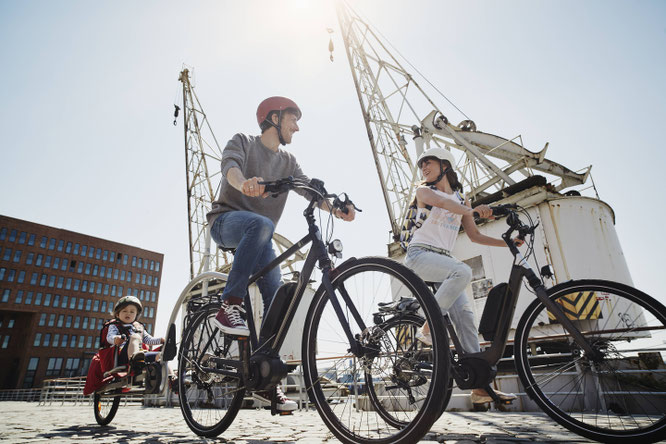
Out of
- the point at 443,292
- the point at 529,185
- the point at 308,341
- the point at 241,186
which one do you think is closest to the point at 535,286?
the point at 443,292

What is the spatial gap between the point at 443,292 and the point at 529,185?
29.2ft

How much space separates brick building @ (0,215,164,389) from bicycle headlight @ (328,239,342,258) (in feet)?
212

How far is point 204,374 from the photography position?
2.88 meters

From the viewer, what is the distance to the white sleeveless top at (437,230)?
2.97 metres

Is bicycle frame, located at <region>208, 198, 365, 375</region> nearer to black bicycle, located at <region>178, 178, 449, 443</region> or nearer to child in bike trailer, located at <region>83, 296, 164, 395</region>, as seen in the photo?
black bicycle, located at <region>178, 178, 449, 443</region>

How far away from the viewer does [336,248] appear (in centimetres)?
220

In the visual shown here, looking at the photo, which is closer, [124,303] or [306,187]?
[306,187]

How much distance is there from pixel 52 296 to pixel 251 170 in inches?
2636

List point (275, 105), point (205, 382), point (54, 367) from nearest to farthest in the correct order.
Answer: point (205, 382) < point (275, 105) < point (54, 367)

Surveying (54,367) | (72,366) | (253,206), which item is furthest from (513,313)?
(72,366)

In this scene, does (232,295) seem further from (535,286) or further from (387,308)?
(535,286)

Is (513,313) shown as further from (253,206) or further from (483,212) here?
(253,206)

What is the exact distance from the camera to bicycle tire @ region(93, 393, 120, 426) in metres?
4.20

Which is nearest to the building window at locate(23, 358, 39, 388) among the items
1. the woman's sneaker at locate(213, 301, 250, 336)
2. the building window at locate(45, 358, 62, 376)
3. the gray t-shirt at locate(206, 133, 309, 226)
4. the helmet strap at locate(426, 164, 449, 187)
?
the building window at locate(45, 358, 62, 376)
